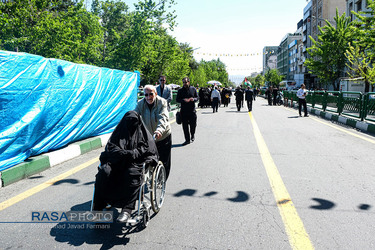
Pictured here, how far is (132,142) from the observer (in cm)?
343

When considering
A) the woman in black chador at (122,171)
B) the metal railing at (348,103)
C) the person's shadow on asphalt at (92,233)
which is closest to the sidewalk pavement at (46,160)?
the person's shadow on asphalt at (92,233)

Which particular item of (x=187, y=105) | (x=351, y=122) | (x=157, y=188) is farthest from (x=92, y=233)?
(x=351, y=122)

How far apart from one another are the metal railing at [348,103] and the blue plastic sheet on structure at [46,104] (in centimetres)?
917

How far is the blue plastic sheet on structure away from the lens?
5.30m

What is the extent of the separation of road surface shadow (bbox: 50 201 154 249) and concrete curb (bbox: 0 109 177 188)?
2138 mm

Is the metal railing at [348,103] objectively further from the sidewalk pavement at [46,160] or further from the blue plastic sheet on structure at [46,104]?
the sidewalk pavement at [46,160]

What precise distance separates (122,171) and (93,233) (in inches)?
26.4

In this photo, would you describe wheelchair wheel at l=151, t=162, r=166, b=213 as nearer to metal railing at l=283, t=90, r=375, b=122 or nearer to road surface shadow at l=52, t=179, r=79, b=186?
road surface shadow at l=52, t=179, r=79, b=186

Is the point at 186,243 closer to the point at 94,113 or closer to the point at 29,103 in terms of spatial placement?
the point at 29,103

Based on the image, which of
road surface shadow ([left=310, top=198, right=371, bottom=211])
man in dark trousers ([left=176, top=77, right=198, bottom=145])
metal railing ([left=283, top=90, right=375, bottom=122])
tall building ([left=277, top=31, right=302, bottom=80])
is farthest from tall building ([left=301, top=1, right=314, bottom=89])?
road surface shadow ([left=310, top=198, right=371, bottom=211])

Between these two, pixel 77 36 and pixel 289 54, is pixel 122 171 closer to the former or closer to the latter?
pixel 77 36

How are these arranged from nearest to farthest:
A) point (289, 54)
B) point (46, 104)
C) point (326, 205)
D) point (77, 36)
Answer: point (326, 205), point (46, 104), point (77, 36), point (289, 54)

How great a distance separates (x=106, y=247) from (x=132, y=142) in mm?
1073

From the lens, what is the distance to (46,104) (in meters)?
6.31
